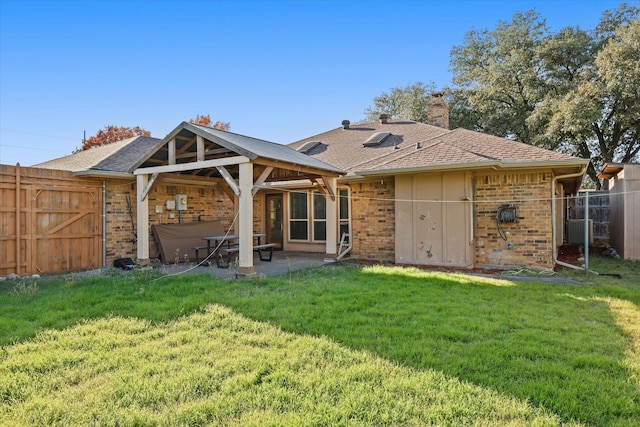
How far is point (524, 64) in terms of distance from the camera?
57.5 ft

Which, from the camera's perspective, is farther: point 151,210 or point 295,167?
point 151,210

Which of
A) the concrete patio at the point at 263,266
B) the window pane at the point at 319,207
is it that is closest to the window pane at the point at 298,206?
the window pane at the point at 319,207

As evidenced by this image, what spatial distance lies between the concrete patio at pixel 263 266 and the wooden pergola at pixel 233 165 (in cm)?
58

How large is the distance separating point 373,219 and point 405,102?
56.9 ft

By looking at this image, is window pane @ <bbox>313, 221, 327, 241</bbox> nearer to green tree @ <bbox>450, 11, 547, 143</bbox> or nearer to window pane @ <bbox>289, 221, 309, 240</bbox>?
window pane @ <bbox>289, 221, 309, 240</bbox>

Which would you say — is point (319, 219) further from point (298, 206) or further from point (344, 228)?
point (344, 228)

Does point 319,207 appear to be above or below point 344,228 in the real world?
above

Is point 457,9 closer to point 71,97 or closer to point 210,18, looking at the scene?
point 210,18

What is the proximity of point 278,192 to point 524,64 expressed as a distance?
13802 millimetres

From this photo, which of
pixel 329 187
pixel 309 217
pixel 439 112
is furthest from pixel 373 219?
pixel 439 112

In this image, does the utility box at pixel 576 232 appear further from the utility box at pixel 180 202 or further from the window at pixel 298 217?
the utility box at pixel 180 202

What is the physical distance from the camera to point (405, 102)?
82.0 feet

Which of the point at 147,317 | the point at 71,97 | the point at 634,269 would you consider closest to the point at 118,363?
the point at 147,317

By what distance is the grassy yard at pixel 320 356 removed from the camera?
2.58 meters
